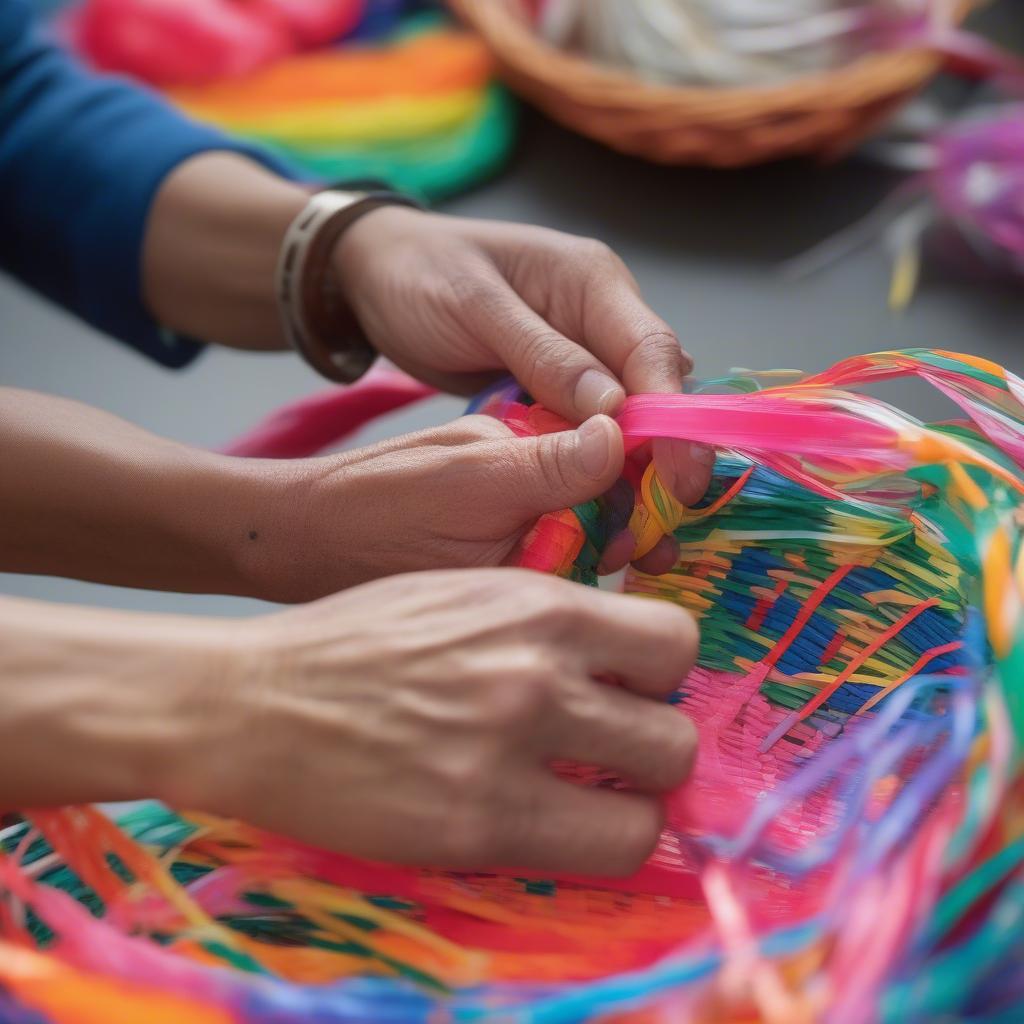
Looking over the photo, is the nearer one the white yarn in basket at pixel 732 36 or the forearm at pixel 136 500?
the forearm at pixel 136 500

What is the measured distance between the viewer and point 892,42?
3.41ft

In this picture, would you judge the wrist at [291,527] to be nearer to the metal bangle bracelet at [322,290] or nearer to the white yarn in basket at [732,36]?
the metal bangle bracelet at [322,290]

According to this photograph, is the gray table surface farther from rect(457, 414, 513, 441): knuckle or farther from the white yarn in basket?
rect(457, 414, 513, 441): knuckle

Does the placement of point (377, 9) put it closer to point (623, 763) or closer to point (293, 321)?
point (293, 321)

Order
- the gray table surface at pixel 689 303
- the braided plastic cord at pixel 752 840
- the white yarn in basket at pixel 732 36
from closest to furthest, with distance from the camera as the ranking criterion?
1. the braided plastic cord at pixel 752 840
2. the gray table surface at pixel 689 303
3. the white yarn in basket at pixel 732 36

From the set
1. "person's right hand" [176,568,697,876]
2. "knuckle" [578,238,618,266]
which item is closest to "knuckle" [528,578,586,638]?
"person's right hand" [176,568,697,876]

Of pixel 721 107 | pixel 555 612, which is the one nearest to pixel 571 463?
pixel 555 612

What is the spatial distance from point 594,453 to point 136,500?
8.8 inches

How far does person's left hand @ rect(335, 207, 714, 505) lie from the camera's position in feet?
1.80

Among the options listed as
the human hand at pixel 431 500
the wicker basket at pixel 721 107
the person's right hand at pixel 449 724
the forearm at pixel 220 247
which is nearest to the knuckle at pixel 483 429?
the human hand at pixel 431 500

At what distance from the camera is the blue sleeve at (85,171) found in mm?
774

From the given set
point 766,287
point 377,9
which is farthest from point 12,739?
point 377,9

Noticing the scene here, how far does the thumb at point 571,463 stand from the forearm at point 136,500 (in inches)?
4.5

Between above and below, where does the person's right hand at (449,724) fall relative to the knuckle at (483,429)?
below
